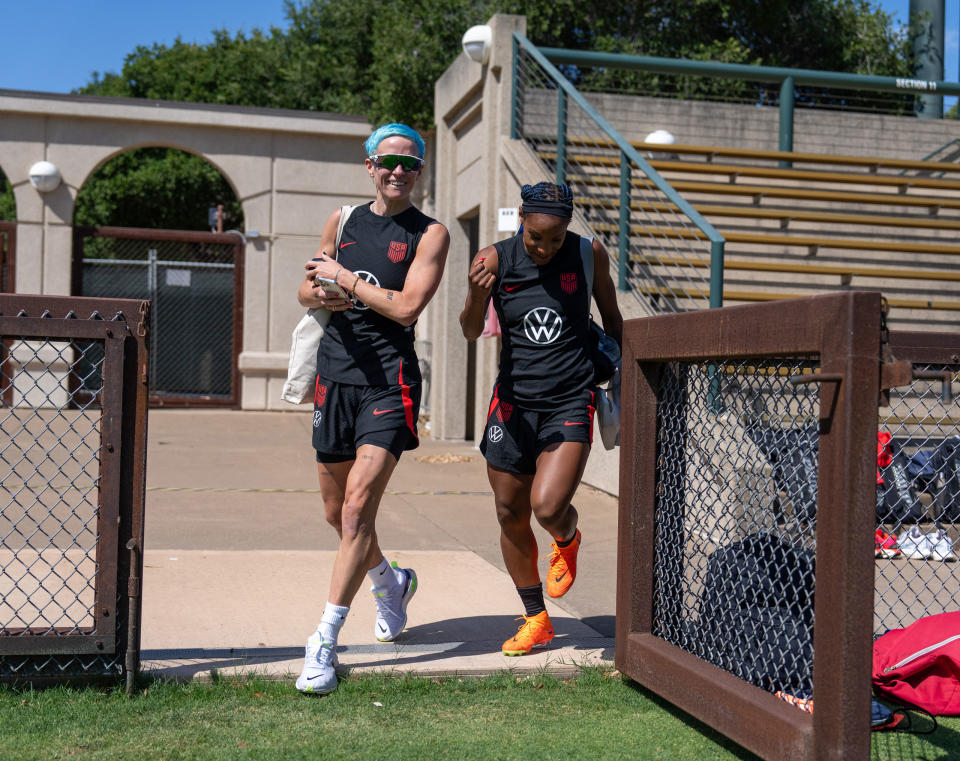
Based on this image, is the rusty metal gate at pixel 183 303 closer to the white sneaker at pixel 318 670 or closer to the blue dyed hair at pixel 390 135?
the blue dyed hair at pixel 390 135

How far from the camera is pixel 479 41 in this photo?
10.4 meters

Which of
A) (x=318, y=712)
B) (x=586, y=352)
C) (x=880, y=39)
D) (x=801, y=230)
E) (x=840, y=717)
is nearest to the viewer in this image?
(x=840, y=717)

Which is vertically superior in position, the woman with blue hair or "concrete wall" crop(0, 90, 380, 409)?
"concrete wall" crop(0, 90, 380, 409)

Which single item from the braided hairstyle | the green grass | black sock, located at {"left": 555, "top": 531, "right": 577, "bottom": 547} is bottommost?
the green grass

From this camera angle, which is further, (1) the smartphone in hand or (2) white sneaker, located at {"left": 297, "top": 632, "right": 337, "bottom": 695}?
(1) the smartphone in hand

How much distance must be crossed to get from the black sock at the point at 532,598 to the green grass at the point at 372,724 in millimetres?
412

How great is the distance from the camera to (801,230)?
402 inches

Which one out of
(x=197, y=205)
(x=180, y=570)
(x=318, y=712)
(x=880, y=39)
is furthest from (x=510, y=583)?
(x=197, y=205)

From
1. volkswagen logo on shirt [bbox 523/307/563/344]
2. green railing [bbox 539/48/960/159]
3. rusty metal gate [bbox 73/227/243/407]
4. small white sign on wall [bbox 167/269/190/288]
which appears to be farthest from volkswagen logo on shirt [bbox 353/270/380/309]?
small white sign on wall [bbox 167/269/190/288]

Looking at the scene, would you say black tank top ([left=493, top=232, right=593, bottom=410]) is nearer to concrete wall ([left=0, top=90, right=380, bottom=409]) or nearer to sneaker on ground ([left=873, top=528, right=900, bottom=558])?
sneaker on ground ([left=873, top=528, right=900, bottom=558])

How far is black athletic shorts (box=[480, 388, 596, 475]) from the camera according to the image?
3994mm

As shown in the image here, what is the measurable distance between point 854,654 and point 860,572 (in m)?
0.21

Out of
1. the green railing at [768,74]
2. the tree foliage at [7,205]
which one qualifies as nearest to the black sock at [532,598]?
the green railing at [768,74]

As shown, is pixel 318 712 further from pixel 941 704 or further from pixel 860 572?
pixel 941 704
